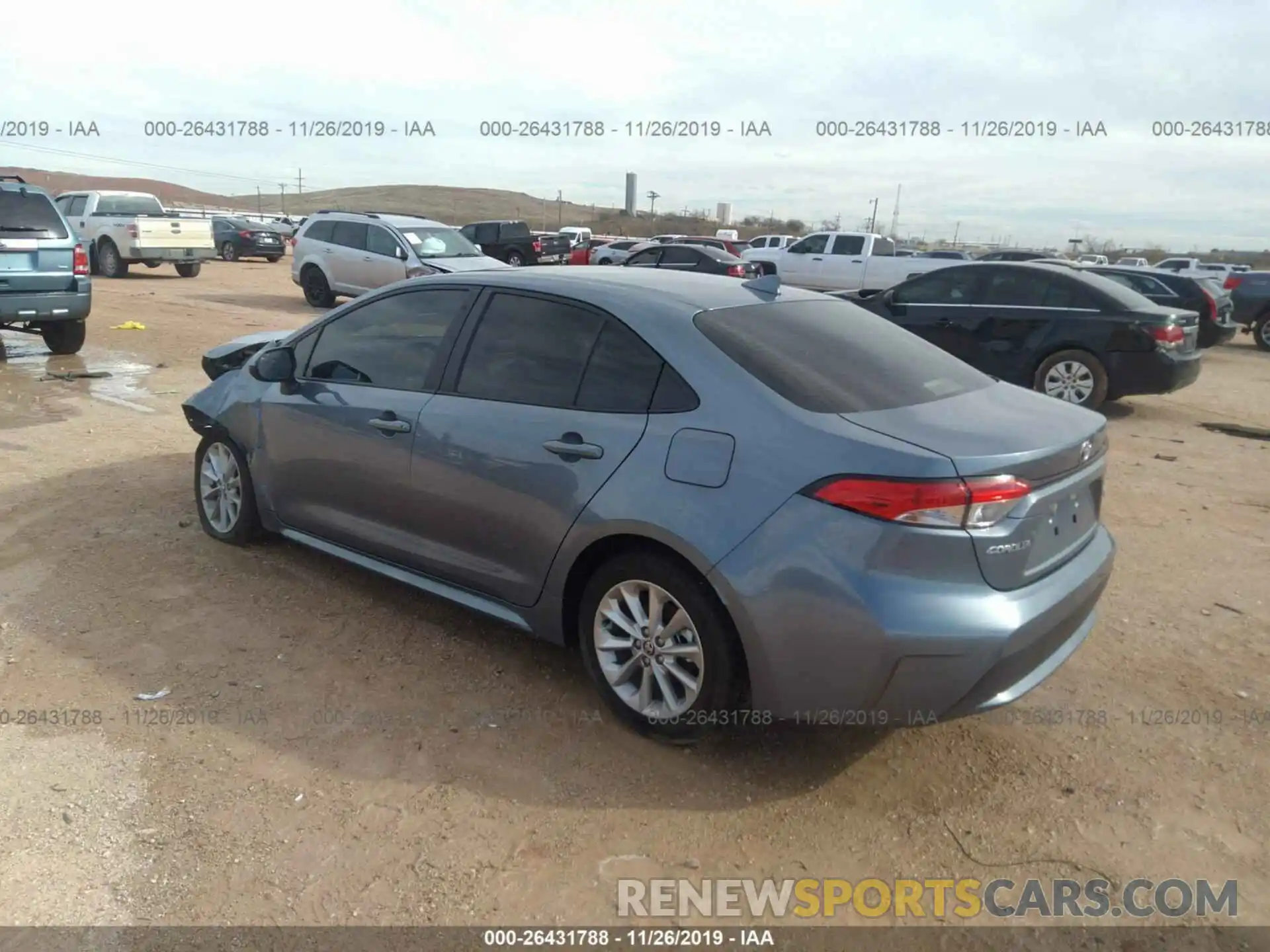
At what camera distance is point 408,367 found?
13.6ft

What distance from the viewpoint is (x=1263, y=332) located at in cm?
1870

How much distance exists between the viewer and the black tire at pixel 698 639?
10.1 feet

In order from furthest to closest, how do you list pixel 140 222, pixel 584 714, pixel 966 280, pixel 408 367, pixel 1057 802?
1. pixel 140 222
2. pixel 966 280
3. pixel 408 367
4. pixel 584 714
5. pixel 1057 802

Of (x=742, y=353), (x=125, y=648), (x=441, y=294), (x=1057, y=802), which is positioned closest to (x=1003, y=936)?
(x=1057, y=802)

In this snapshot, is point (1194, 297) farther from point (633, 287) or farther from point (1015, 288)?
point (633, 287)

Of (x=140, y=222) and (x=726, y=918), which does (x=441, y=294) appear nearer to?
(x=726, y=918)

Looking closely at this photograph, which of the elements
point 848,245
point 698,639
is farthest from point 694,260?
point 698,639

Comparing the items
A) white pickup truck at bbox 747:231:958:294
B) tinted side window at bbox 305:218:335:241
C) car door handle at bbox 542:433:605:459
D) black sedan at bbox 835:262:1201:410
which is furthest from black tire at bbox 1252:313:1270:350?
car door handle at bbox 542:433:605:459

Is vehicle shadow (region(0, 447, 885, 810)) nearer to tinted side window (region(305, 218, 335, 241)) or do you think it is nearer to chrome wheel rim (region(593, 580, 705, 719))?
chrome wheel rim (region(593, 580, 705, 719))

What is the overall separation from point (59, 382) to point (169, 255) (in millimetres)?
13287

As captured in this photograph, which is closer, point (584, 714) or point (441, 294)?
point (584, 714)

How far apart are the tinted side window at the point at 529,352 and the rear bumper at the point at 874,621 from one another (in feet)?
3.47

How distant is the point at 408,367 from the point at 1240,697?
3698 millimetres

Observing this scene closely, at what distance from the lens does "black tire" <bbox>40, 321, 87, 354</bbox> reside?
35.9 ft
